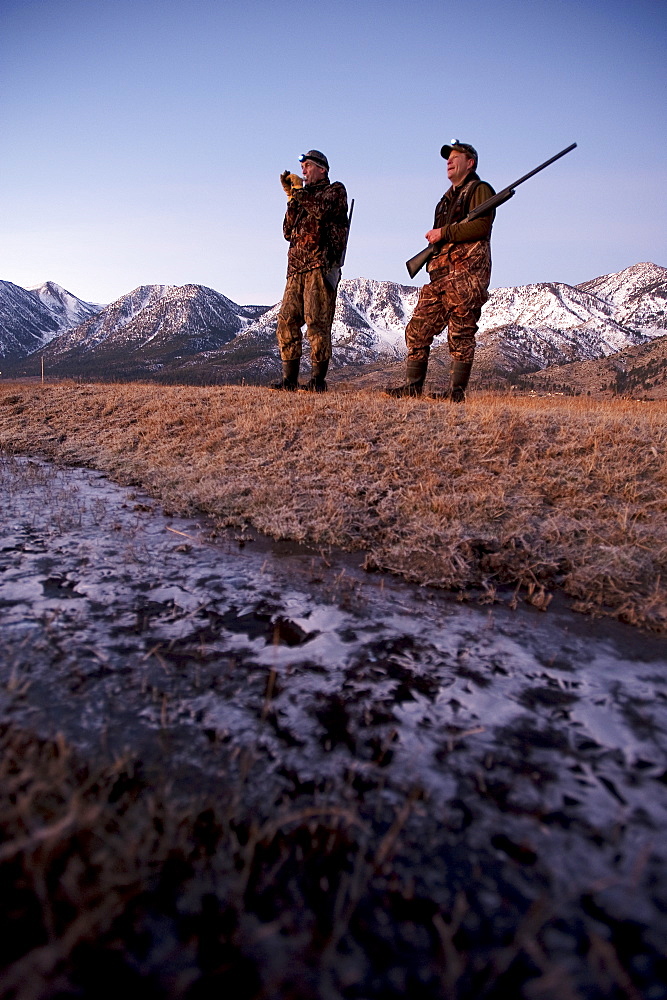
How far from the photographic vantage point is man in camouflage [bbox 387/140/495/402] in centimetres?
703

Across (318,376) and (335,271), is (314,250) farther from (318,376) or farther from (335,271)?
(318,376)

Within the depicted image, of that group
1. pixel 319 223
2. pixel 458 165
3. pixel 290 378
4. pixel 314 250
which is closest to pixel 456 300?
pixel 458 165

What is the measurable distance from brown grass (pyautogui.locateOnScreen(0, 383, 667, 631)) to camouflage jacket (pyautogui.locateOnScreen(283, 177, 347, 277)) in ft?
7.54

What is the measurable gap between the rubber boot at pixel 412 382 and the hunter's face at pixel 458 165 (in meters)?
2.70

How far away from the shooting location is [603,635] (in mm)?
3158

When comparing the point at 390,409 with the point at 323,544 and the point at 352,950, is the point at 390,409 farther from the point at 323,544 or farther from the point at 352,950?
the point at 352,950

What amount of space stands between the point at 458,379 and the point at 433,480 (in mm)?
3083

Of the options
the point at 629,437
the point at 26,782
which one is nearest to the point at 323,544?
the point at 26,782

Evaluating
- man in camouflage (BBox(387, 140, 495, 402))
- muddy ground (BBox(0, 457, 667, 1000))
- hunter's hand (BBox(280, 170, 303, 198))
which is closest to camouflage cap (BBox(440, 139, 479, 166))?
man in camouflage (BBox(387, 140, 495, 402))

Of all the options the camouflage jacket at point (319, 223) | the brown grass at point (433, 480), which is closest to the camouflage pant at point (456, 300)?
the brown grass at point (433, 480)

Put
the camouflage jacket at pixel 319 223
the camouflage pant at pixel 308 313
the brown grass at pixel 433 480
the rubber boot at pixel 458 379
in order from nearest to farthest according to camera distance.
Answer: the brown grass at pixel 433 480
the rubber boot at pixel 458 379
the camouflage jacket at pixel 319 223
the camouflage pant at pixel 308 313

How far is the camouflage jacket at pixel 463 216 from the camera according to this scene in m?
6.93

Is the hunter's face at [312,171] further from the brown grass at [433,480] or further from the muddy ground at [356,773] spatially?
the muddy ground at [356,773]

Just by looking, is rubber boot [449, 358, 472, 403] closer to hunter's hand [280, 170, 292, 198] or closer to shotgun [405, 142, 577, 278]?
shotgun [405, 142, 577, 278]
